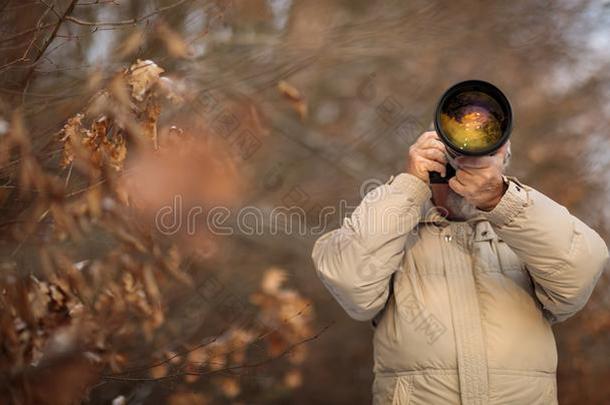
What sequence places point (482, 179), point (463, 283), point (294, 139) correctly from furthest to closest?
point (294, 139), point (463, 283), point (482, 179)

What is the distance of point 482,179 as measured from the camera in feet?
3.85

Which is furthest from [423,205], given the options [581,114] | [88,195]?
[581,114]

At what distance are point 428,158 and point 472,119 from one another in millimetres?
103

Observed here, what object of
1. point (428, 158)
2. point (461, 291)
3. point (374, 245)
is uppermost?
point (428, 158)

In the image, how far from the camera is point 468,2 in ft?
8.08

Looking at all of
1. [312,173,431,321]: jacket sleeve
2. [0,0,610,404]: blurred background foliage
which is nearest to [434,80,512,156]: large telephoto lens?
[312,173,431,321]: jacket sleeve

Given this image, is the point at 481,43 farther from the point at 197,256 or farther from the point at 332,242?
the point at 332,242

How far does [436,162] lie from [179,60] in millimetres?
1336

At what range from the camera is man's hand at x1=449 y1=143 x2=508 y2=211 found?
1169mm

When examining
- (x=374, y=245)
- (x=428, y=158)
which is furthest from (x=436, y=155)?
(x=374, y=245)

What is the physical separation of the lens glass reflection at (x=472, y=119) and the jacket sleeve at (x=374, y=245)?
113 mm

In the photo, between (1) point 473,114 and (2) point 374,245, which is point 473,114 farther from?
(2) point 374,245

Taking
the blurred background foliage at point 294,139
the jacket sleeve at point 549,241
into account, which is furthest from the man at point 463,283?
the blurred background foliage at point 294,139

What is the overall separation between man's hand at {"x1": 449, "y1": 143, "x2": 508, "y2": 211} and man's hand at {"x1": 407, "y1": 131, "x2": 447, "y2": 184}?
6cm
